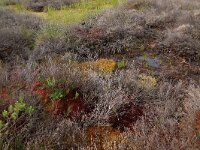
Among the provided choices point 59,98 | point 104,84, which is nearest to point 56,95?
point 59,98

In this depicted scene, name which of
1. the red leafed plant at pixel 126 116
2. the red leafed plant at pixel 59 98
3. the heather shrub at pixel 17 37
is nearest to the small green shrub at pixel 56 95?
the red leafed plant at pixel 59 98

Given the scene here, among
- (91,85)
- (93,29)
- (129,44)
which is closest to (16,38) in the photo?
(93,29)

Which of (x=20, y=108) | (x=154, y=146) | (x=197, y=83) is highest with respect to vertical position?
(x=20, y=108)

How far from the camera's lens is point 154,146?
397cm

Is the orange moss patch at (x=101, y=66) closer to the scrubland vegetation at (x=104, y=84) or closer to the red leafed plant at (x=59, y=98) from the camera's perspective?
the scrubland vegetation at (x=104, y=84)

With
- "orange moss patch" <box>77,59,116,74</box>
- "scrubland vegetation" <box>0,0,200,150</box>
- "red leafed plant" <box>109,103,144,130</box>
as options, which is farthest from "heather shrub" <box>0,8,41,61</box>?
"red leafed plant" <box>109,103,144,130</box>

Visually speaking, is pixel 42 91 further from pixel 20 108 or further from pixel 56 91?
pixel 20 108

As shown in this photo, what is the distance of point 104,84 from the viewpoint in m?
5.82

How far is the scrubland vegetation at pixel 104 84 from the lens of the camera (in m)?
4.27

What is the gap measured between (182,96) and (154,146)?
A: 2.40m

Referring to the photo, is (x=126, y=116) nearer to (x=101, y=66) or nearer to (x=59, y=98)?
(x=59, y=98)

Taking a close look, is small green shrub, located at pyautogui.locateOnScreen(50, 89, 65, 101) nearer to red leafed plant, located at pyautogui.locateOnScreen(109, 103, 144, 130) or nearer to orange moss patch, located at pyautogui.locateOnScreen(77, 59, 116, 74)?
red leafed plant, located at pyautogui.locateOnScreen(109, 103, 144, 130)

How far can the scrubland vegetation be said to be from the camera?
427cm

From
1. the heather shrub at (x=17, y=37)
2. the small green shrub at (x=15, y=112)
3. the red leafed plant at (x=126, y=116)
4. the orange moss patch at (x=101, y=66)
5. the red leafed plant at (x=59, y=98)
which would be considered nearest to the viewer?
the small green shrub at (x=15, y=112)
